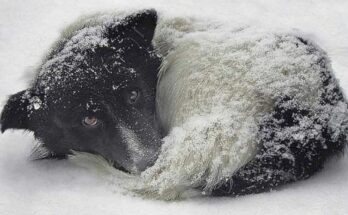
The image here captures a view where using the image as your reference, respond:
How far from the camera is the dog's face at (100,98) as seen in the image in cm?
372

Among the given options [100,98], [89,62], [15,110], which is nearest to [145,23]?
[89,62]

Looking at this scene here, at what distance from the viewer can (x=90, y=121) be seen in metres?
3.80

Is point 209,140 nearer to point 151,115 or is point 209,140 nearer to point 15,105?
point 151,115

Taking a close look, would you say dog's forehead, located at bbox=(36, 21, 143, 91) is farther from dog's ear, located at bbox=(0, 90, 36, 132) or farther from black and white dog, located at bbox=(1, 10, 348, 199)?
dog's ear, located at bbox=(0, 90, 36, 132)

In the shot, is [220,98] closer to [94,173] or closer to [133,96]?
[133,96]

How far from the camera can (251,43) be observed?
12.5 ft

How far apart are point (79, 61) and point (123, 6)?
5.26 ft

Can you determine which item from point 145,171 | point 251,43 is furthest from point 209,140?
point 251,43

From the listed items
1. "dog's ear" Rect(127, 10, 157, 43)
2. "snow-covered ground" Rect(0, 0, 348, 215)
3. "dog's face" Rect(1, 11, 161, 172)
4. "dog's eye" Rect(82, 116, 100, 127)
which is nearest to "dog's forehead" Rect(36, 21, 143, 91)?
"dog's face" Rect(1, 11, 161, 172)

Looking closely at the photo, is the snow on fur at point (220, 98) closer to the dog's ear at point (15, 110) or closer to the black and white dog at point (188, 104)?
the black and white dog at point (188, 104)

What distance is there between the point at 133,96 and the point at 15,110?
0.75 m

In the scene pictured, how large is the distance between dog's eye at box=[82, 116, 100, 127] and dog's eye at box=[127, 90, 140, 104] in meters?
0.23

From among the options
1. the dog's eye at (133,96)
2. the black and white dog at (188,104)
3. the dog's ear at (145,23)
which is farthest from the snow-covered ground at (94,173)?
the dog's ear at (145,23)

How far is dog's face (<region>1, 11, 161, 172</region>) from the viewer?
3.72 m
